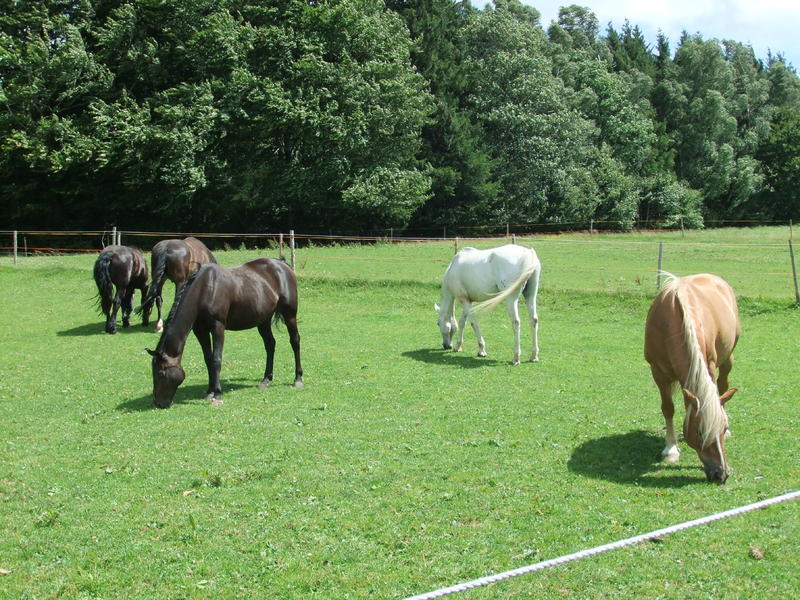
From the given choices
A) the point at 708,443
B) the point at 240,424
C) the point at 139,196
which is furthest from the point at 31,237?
the point at 708,443

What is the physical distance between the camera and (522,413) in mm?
8719

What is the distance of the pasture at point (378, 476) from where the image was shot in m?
4.72

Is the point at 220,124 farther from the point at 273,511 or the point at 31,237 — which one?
the point at 273,511

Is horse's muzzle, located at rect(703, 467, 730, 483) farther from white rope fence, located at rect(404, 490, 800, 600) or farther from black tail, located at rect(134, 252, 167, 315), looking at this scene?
black tail, located at rect(134, 252, 167, 315)

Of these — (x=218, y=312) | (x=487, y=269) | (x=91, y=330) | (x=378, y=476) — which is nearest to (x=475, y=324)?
(x=487, y=269)

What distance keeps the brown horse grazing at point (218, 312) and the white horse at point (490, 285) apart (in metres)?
3.06

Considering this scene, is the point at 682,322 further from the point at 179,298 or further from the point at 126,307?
the point at 126,307

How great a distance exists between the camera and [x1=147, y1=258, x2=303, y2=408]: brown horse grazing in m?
9.20

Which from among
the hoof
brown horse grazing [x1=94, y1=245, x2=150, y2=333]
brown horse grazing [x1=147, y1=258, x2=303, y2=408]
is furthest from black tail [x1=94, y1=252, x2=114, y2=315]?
the hoof

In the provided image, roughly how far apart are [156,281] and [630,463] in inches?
340

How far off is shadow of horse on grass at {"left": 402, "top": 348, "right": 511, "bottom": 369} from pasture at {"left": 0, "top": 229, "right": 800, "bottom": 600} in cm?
12

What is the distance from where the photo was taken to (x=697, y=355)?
6.35 metres

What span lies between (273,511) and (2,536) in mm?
1965

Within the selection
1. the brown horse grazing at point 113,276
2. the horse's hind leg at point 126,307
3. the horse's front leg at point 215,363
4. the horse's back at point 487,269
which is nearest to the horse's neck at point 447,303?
the horse's back at point 487,269
